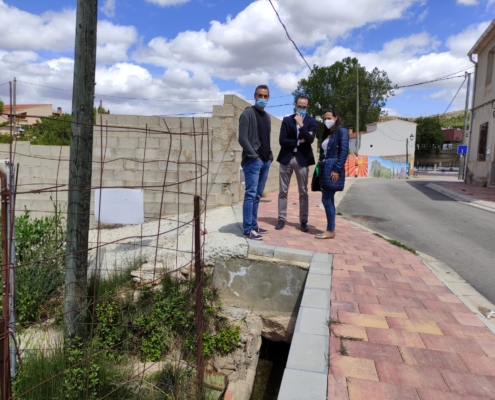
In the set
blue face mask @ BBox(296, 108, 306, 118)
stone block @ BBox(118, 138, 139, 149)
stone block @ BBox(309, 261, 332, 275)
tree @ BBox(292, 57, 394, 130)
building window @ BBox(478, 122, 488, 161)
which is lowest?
stone block @ BBox(309, 261, 332, 275)

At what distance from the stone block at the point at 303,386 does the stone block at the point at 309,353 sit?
0.17ft

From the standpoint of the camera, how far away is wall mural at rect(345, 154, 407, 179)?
32500mm

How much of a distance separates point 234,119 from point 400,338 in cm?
525

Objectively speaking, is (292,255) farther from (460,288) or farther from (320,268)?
(460,288)

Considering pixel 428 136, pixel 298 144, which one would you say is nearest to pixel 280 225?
pixel 298 144

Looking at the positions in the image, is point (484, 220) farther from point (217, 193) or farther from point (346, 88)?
point (346, 88)

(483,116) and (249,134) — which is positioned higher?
(483,116)

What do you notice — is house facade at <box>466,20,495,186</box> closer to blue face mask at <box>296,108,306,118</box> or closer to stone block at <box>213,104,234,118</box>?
stone block at <box>213,104,234,118</box>

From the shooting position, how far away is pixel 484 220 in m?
8.24

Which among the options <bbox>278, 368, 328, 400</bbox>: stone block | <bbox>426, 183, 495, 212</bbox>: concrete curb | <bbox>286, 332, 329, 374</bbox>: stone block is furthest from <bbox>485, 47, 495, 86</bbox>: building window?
<bbox>278, 368, 328, 400</bbox>: stone block

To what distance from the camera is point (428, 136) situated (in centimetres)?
5350

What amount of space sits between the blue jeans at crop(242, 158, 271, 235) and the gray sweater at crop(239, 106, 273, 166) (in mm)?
117

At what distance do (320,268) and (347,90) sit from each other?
45238 mm

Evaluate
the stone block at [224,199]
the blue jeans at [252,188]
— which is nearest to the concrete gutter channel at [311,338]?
the blue jeans at [252,188]
